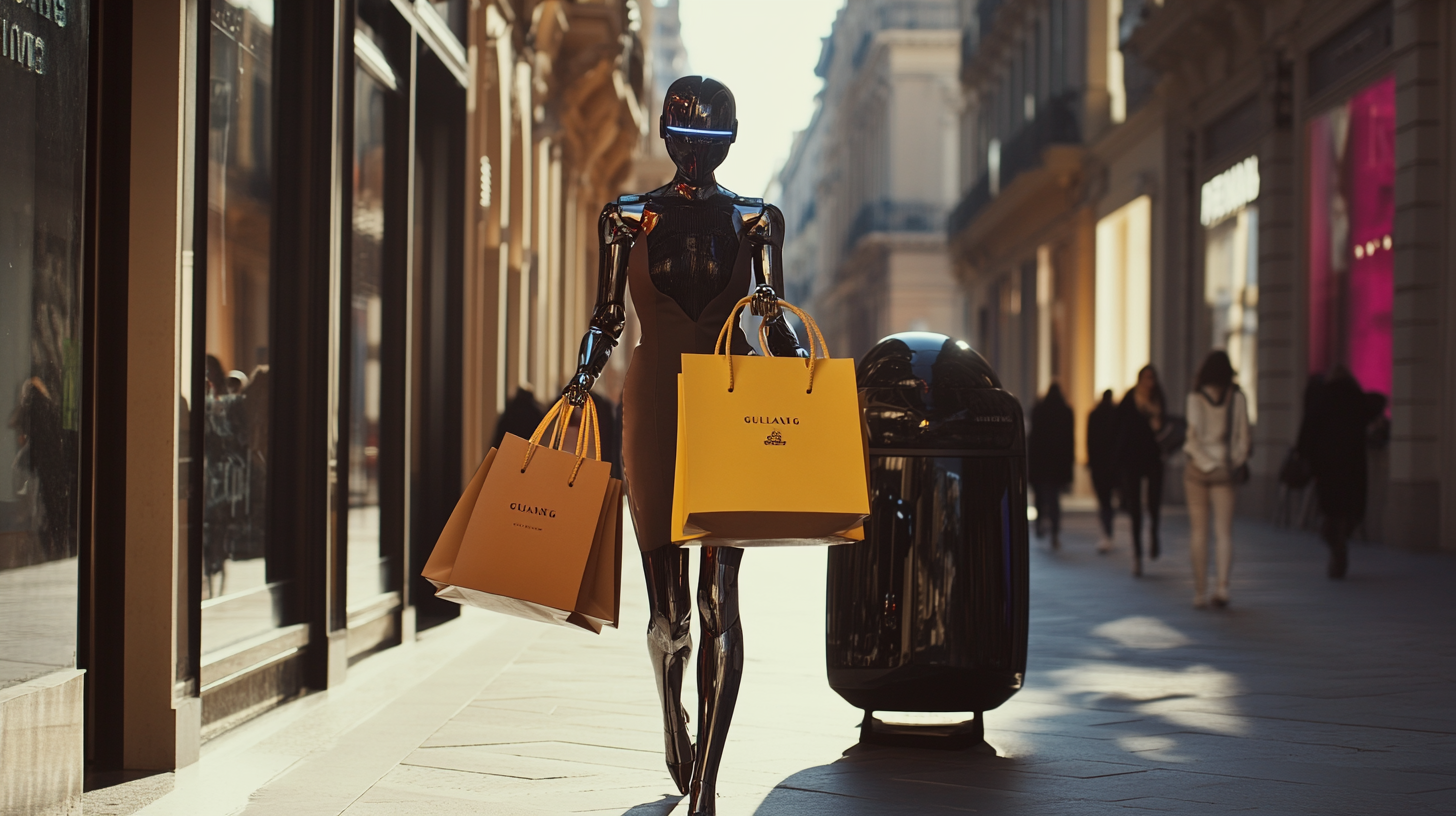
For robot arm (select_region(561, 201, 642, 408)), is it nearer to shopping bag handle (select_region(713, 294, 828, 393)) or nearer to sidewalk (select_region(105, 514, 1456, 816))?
shopping bag handle (select_region(713, 294, 828, 393))

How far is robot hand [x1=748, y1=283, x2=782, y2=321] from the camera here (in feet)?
13.1

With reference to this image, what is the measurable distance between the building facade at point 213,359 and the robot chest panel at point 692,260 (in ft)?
5.14

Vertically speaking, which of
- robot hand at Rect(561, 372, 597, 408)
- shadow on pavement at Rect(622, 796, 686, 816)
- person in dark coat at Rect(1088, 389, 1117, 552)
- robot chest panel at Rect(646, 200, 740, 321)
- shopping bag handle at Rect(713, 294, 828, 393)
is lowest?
shadow on pavement at Rect(622, 796, 686, 816)

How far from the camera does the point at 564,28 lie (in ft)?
59.2

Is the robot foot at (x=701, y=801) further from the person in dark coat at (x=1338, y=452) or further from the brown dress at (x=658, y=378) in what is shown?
the person in dark coat at (x=1338, y=452)

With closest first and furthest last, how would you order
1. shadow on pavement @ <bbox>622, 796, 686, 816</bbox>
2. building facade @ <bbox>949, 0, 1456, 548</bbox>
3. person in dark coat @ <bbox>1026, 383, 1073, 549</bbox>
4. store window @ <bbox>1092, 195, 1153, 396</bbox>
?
shadow on pavement @ <bbox>622, 796, 686, 816</bbox>, building facade @ <bbox>949, 0, 1456, 548</bbox>, person in dark coat @ <bbox>1026, 383, 1073, 549</bbox>, store window @ <bbox>1092, 195, 1153, 396</bbox>

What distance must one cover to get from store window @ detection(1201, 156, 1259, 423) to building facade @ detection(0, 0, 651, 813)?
11434mm

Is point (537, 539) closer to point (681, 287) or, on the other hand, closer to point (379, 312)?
point (681, 287)

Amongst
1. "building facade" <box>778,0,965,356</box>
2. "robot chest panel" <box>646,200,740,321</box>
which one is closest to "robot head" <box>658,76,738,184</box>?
"robot chest panel" <box>646,200,740,321</box>

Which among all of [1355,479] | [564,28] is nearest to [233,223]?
[1355,479]

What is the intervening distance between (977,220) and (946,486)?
3011cm

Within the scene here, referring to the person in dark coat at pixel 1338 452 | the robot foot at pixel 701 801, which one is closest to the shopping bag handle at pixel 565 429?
the robot foot at pixel 701 801

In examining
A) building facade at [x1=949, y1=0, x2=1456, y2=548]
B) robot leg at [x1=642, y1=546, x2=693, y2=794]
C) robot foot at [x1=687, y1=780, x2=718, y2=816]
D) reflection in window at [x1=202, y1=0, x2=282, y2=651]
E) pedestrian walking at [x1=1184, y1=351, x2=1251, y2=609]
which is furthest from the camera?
building facade at [x1=949, y1=0, x2=1456, y2=548]

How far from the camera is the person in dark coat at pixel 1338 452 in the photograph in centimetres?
1119
